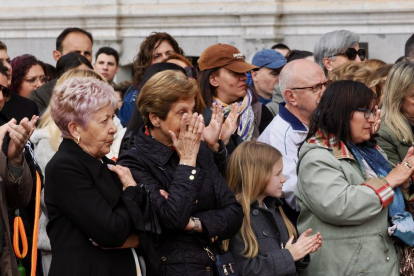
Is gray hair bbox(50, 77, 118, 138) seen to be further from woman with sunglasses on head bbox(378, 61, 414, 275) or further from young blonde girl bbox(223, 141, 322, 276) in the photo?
woman with sunglasses on head bbox(378, 61, 414, 275)

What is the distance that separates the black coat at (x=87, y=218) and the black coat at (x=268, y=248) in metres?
0.72

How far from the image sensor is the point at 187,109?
4.75m

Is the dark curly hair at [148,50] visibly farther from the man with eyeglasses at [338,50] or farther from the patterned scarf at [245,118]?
the man with eyeglasses at [338,50]

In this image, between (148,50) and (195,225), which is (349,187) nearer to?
(195,225)

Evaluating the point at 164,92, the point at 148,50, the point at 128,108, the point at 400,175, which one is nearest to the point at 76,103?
the point at 164,92

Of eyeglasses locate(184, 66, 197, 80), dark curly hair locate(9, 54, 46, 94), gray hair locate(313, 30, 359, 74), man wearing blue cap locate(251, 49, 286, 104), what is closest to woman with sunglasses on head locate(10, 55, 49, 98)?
dark curly hair locate(9, 54, 46, 94)

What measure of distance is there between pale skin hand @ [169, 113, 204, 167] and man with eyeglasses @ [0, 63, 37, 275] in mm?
857

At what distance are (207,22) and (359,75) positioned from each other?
5.64 meters

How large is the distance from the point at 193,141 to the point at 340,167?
103cm

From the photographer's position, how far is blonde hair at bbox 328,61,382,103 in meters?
6.64

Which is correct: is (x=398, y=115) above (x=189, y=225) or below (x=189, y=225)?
above

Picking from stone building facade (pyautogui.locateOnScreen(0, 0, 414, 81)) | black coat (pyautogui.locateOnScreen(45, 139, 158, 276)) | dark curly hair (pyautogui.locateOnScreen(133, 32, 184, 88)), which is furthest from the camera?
stone building facade (pyautogui.locateOnScreen(0, 0, 414, 81))

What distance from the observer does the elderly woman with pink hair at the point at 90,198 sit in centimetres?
414

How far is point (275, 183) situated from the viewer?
16.7ft
